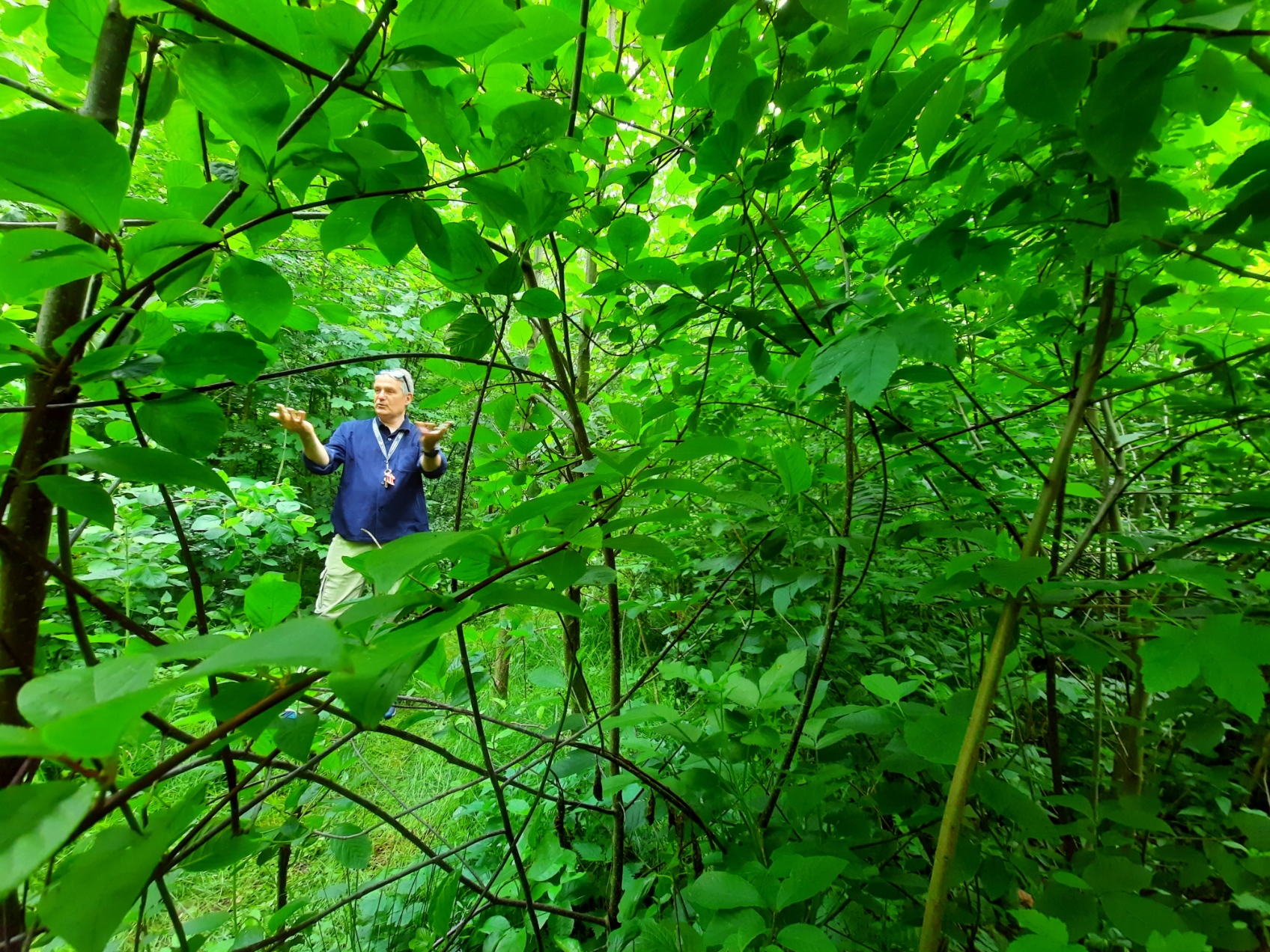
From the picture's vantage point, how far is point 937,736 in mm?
669

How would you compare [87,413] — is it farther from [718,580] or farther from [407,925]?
[718,580]

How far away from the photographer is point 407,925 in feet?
3.84

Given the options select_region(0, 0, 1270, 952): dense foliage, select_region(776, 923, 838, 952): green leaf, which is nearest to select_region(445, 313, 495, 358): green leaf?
select_region(0, 0, 1270, 952): dense foliage

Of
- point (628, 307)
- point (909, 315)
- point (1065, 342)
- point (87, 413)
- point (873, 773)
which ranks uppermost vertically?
point (1065, 342)

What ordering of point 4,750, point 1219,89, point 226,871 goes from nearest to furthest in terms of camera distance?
point 4,750 < point 1219,89 < point 226,871

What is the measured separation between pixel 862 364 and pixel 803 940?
2.12ft

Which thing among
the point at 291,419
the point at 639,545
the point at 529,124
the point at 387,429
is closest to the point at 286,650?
the point at 639,545

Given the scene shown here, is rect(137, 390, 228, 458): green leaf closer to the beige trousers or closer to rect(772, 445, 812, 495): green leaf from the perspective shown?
rect(772, 445, 812, 495): green leaf

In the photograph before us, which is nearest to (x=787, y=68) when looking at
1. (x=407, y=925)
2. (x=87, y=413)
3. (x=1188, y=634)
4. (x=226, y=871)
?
(x=1188, y=634)

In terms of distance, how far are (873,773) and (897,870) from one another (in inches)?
5.8

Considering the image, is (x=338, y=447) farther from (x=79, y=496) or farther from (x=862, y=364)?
(x=862, y=364)

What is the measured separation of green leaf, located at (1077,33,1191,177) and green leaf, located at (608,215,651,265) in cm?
48

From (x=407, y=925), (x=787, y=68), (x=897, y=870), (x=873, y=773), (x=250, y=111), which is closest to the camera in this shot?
Result: (x=250, y=111)

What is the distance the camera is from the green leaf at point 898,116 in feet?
1.39
